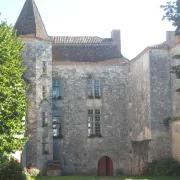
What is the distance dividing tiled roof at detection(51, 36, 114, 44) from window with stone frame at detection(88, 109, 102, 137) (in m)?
6.06

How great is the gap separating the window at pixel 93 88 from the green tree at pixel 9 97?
1561 cm

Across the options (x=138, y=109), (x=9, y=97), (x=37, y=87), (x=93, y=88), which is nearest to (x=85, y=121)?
(x=93, y=88)

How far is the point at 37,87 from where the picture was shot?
34.2 metres

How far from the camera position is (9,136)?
20.2 metres

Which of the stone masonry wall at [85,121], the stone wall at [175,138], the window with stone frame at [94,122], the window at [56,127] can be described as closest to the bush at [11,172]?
the stone wall at [175,138]

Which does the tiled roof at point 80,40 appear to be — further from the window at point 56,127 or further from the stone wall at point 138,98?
the window at point 56,127

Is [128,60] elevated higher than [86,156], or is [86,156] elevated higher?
[128,60]

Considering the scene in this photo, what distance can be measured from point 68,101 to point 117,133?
4701 mm

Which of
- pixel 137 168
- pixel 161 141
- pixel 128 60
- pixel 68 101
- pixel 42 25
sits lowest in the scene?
pixel 137 168

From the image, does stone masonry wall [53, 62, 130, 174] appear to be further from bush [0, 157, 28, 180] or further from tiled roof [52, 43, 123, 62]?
bush [0, 157, 28, 180]

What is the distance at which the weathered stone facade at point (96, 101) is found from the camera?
32500 mm

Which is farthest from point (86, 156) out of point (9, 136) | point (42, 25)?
point (9, 136)

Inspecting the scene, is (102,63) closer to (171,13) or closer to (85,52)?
(85,52)

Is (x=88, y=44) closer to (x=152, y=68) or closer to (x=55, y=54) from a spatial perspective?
(x=55, y=54)
